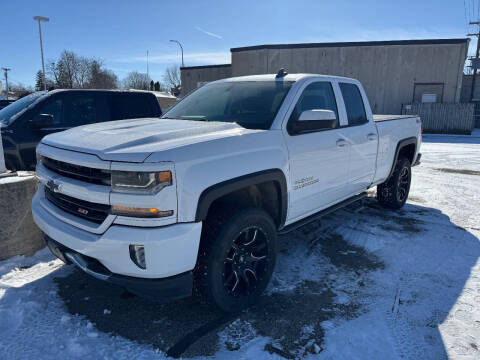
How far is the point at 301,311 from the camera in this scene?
303 cm

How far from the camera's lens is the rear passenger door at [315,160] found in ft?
11.0

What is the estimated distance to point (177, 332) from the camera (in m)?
2.75

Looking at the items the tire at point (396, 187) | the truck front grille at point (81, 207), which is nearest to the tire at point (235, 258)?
the truck front grille at point (81, 207)

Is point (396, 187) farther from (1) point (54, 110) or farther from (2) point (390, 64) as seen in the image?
(2) point (390, 64)

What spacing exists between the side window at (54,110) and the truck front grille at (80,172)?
10.4 feet

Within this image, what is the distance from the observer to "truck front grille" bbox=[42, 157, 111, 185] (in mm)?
2419

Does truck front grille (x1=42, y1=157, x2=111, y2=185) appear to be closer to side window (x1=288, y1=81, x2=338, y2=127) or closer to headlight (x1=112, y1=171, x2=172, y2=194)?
headlight (x1=112, y1=171, x2=172, y2=194)

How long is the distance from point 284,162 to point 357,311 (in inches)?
55.1

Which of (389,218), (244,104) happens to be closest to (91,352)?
(244,104)

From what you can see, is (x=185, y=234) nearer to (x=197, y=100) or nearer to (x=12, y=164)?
(x=197, y=100)

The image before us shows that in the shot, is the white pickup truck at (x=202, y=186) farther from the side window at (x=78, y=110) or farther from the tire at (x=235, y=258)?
the side window at (x=78, y=110)

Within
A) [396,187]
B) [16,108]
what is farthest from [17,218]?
[396,187]

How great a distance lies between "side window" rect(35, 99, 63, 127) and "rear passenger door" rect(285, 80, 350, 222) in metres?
4.13

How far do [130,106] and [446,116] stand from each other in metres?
20.2
